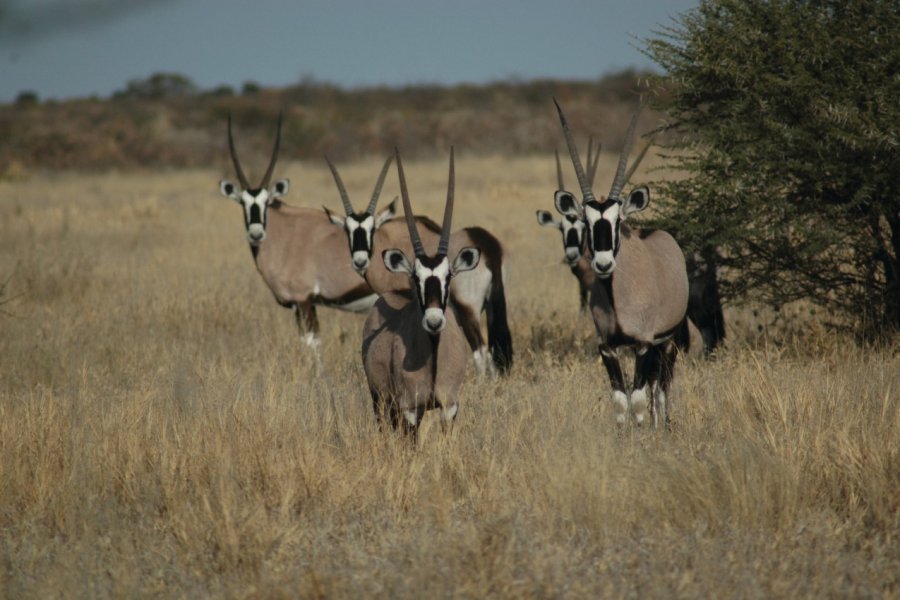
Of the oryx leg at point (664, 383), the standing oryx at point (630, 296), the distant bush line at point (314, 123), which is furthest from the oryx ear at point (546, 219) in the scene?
the distant bush line at point (314, 123)

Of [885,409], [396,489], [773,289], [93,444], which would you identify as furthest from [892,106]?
Answer: [93,444]

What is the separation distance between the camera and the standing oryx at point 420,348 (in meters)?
5.58

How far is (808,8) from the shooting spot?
8.27m

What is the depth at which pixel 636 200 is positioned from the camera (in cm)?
691

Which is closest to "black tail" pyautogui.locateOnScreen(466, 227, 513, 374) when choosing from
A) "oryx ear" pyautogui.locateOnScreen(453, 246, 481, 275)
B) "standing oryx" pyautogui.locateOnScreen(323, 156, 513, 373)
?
"standing oryx" pyautogui.locateOnScreen(323, 156, 513, 373)

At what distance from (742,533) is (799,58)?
4893mm

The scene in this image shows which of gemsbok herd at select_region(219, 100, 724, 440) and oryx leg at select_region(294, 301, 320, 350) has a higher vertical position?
gemsbok herd at select_region(219, 100, 724, 440)

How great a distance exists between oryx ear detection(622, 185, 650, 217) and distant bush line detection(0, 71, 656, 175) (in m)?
26.7

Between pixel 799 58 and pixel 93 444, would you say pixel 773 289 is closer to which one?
pixel 799 58

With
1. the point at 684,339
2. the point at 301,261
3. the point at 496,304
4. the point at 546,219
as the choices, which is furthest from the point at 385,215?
the point at 684,339

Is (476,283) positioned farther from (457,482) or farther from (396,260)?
(457,482)

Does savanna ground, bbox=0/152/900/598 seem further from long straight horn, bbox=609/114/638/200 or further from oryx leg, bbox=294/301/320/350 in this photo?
long straight horn, bbox=609/114/638/200

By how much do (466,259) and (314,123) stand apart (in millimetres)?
41137

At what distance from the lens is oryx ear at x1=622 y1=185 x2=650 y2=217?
682 cm
